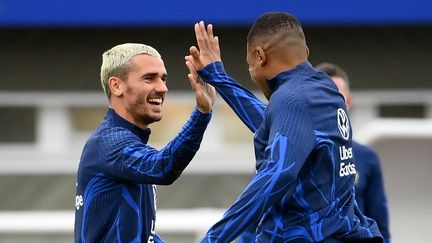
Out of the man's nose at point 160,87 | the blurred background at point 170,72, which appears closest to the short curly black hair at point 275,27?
the man's nose at point 160,87

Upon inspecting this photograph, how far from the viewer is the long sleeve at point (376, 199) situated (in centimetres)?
Result: 693

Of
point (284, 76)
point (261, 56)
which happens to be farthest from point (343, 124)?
point (261, 56)

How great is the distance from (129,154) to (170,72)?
24.8ft

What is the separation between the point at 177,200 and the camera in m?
12.3

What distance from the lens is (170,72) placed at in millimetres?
12266

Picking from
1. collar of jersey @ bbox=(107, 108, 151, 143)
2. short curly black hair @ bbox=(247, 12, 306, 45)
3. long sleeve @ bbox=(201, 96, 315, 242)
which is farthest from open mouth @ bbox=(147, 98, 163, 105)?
long sleeve @ bbox=(201, 96, 315, 242)

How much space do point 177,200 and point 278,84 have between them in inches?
311

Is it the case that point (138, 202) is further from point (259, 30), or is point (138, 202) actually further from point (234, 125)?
point (234, 125)

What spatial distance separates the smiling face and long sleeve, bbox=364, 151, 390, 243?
7.86ft

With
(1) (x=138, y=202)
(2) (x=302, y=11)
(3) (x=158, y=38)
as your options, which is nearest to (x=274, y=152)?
(1) (x=138, y=202)

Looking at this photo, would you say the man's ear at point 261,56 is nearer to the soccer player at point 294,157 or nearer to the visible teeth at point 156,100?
the soccer player at point 294,157

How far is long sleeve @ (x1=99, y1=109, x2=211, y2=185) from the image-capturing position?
183 inches

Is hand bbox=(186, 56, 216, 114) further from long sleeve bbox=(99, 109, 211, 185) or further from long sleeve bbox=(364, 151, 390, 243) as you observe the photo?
long sleeve bbox=(364, 151, 390, 243)

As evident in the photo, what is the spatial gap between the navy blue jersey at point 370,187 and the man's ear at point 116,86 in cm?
239
